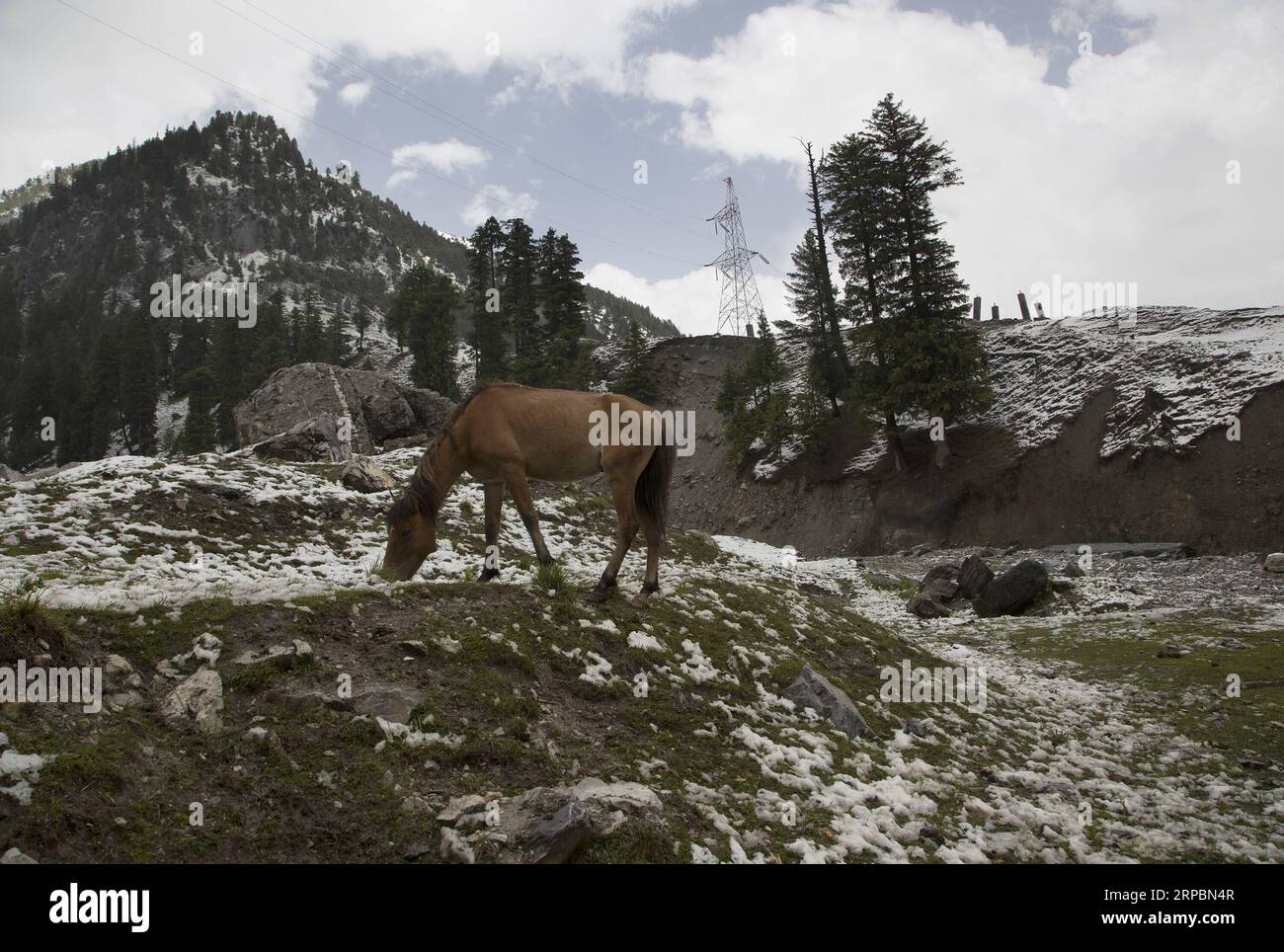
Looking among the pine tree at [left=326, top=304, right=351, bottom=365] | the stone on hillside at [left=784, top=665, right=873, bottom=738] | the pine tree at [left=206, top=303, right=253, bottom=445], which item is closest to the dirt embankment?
the stone on hillside at [left=784, top=665, right=873, bottom=738]

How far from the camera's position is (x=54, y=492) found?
12953 mm

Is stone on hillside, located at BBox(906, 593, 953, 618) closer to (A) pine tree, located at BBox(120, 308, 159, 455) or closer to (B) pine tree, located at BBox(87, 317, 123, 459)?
(A) pine tree, located at BBox(120, 308, 159, 455)

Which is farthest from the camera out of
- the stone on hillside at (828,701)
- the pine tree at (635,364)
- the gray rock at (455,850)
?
the pine tree at (635,364)

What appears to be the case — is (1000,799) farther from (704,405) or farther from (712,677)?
(704,405)

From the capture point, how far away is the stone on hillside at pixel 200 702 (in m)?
4.64

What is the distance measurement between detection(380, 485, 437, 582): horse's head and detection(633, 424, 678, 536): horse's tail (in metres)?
2.85

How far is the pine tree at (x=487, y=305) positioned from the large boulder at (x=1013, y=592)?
47194 mm

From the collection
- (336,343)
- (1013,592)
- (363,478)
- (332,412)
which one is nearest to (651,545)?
(363,478)

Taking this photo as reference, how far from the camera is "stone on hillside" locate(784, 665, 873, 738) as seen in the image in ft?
25.0

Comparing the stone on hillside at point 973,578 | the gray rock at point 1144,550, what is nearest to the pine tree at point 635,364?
the gray rock at point 1144,550

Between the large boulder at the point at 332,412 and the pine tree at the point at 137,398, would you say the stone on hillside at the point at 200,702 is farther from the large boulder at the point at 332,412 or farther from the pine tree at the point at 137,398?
the pine tree at the point at 137,398
